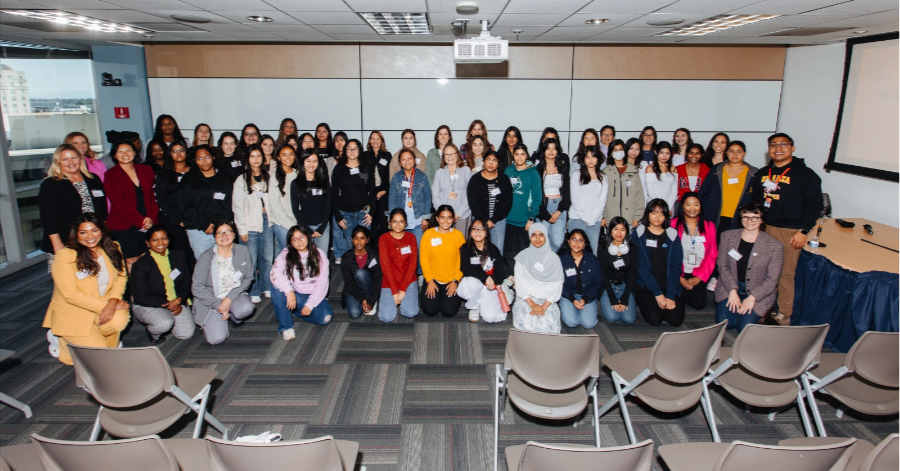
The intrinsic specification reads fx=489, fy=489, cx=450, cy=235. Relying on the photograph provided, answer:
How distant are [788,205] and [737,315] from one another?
3.62 ft

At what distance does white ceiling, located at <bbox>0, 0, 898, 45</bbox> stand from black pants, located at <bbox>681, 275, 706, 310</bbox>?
2.33 meters

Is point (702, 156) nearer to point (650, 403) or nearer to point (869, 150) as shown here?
point (869, 150)

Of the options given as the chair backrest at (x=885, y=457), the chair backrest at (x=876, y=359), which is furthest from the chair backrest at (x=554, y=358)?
the chair backrest at (x=876, y=359)

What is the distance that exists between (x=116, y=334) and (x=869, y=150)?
748 centimetres

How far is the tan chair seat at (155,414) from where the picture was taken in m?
2.43

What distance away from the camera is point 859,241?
4285 millimetres

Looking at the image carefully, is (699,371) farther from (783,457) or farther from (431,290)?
(431,290)

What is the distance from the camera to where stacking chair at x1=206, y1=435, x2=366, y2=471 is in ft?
5.83

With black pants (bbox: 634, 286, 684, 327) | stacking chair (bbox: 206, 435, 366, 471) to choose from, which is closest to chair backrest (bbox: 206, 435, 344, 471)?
stacking chair (bbox: 206, 435, 366, 471)

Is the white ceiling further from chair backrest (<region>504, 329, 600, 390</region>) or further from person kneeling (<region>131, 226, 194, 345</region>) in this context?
chair backrest (<region>504, 329, 600, 390</region>)

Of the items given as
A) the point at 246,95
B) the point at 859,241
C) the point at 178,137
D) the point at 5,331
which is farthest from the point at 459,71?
the point at 5,331

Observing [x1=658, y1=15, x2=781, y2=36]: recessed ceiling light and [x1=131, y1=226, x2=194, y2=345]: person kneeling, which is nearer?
[x1=131, y1=226, x2=194, y2=345]: person kneeling

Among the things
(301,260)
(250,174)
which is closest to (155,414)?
(301,260)

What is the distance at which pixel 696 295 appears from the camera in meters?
4.53
